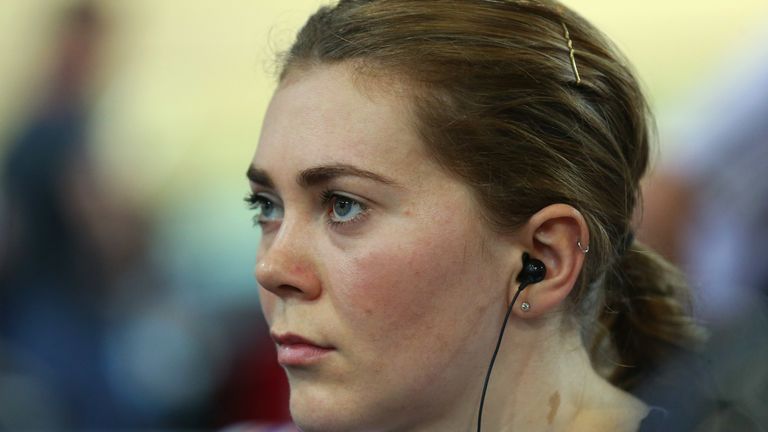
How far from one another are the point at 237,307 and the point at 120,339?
39cm

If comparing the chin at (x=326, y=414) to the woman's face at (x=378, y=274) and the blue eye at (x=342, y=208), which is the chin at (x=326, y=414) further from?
the blue eye at (x=342, y=208)

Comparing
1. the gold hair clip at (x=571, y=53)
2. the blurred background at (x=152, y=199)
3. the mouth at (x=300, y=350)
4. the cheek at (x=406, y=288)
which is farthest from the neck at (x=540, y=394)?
the blurred background at (x=152, y=199)

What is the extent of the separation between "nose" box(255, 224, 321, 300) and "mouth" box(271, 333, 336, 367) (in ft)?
0.21

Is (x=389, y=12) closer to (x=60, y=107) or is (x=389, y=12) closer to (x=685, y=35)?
(x=60, y=107)

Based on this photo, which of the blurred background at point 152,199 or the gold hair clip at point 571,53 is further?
the blurred background at point 152,199

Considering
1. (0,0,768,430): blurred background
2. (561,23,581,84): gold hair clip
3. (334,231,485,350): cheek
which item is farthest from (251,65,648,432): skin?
(0,0,768,430): blurred background

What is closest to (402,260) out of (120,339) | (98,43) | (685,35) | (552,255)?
(552,255)

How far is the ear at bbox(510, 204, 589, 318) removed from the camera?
1.64m

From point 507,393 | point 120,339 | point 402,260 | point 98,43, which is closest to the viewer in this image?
point 402,260

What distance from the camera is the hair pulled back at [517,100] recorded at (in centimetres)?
162

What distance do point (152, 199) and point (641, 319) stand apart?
231 centimetres

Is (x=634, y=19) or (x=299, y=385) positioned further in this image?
(x=634, y=19)

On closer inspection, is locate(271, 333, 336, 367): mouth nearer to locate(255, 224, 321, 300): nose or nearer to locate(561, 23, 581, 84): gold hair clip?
locate(255, 224, 321, 300): nose

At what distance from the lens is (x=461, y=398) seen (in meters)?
1.66
